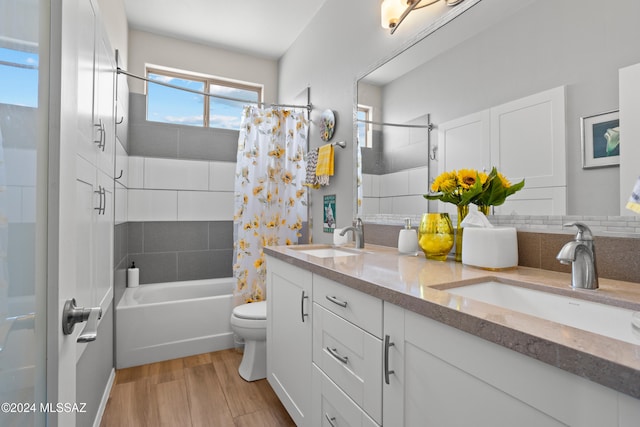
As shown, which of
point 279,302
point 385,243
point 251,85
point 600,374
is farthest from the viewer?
point 251,85

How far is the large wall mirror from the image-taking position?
96 cm

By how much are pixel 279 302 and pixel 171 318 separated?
1168 mm

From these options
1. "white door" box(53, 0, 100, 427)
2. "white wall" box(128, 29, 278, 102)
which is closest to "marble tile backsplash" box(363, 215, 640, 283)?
"white door" box(53, 0, 100, 427)

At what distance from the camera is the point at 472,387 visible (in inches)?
26.2

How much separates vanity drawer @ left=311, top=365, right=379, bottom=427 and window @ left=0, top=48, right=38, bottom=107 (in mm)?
1130

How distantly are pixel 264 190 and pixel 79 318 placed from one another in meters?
1.97

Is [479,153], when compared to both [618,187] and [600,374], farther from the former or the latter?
[600,374]

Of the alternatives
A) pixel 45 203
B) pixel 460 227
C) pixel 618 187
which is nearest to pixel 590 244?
pixel 618 187

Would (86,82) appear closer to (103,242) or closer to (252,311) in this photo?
(103,242)

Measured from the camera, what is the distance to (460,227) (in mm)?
1334

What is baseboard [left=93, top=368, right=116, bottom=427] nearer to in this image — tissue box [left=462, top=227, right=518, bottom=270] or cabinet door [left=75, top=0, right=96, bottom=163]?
cabinet door [left=75, top=0, right=96, bottom=163]

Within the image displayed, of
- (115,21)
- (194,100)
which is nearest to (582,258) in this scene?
(115,21)

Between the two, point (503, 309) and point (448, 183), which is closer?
point (503, 309)

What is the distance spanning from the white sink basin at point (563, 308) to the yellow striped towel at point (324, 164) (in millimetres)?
1464
